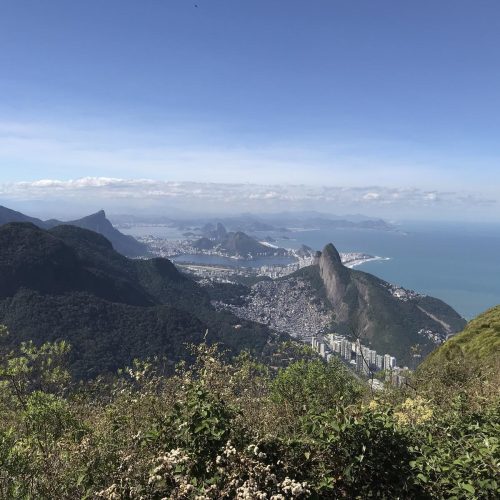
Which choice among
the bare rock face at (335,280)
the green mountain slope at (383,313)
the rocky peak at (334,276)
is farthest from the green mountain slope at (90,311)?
the rocky peak at (334,276)

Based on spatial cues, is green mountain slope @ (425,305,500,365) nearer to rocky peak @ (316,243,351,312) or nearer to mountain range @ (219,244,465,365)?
mountain range @ (219,244,465,365)

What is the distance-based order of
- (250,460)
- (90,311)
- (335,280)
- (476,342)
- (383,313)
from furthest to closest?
(335,280) < (383,313) < (90,311) < (476,342) < (250,460)

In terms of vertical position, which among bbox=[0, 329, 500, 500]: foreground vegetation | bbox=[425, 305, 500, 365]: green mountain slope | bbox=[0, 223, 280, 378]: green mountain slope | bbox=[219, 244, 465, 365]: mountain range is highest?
bbox=[0, 329, 500, 500]: foreground vegetation

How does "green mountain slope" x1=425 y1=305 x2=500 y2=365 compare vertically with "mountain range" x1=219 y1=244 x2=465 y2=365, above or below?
above

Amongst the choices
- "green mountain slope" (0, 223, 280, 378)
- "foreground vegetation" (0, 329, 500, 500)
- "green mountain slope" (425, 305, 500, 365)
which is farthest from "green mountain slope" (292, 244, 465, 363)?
"foreground vegetation" (0, 329, 500, 500)

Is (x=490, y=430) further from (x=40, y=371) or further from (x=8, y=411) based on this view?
(x=8, y=411)

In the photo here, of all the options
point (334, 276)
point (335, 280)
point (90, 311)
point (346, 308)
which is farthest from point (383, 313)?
point (90, 311)

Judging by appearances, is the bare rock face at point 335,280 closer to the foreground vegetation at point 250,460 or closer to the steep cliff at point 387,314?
the steep cliff at point 387,314

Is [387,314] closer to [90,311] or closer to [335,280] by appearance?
[335,280]

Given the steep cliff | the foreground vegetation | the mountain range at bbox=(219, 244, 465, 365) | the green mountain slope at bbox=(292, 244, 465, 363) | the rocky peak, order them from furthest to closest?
the rocky peak
the mountain range at bbox=(219, 244, 465, 365)
the green mountain slope at bbox=(292, 244, 465, 363)
the steep cliff
the foreground vegetation

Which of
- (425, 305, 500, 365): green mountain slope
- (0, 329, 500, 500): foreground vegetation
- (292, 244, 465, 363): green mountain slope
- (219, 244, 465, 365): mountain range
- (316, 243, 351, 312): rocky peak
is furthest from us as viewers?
(316, 243, 351, 312): rocky peak

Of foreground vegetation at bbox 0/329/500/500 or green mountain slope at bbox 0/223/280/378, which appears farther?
green mountain slope at bbox 0/223/280/378
